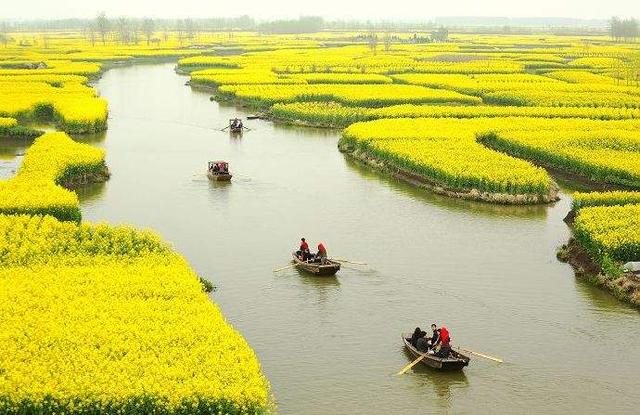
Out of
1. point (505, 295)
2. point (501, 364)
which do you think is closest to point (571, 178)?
point (505, 295)

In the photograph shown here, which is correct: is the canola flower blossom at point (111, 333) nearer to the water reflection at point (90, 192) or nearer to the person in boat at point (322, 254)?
the person in boat at point (322, 254)

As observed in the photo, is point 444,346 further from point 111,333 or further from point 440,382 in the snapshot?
point 111,333

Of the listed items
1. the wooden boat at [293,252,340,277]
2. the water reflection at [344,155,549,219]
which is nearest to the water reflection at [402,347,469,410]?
the wooden boat at [293,252,340,277]

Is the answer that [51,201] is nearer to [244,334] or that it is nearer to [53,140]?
[244,334]

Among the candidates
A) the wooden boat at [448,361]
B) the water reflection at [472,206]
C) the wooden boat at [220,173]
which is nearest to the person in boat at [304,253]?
the wooden boat at [448,361]

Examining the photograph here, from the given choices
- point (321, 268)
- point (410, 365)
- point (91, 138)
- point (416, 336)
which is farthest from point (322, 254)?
point (91, 138)
